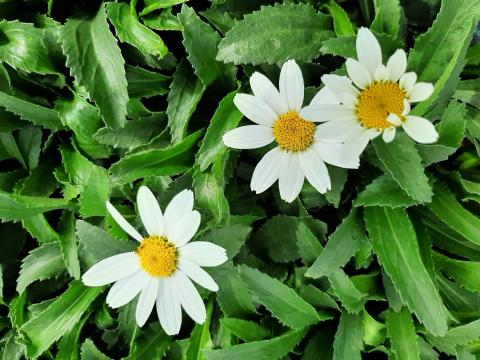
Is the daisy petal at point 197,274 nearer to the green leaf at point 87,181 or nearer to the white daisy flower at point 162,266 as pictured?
the white daisy flower at point 162,266

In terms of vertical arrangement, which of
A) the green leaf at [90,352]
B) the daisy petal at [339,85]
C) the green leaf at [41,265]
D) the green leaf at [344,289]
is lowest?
the green leaf at [90,352]

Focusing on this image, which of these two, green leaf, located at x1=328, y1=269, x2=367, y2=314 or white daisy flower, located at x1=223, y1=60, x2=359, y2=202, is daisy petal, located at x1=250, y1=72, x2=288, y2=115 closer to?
white daisy flower, located at x1=223, y1=60, x2=359, y2=202

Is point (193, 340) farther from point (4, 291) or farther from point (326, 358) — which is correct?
point (4, 291)

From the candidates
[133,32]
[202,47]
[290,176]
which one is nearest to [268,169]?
[290,176]

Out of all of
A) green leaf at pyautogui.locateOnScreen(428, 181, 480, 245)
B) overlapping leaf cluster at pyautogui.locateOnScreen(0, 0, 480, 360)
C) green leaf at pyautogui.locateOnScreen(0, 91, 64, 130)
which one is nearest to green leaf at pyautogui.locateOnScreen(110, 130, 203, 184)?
overlapping leaf cluster at pyautogui.locateOnScreen(0, 0, 480, 360)

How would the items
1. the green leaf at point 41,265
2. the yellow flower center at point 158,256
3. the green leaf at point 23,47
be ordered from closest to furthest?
the yellow flower center at point 158,256 < the green leaf at point 23,47 < the green leaf at point 41,265

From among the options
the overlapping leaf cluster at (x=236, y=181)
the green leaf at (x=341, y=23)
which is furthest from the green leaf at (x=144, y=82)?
the green leaf at (x=341, y=23)
